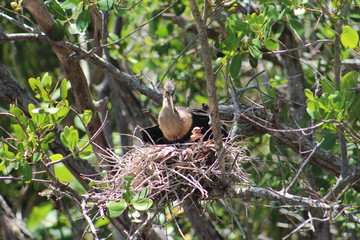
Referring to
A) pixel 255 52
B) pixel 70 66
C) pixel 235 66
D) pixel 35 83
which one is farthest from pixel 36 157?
pixel 255 52

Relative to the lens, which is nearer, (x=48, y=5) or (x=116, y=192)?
(x=116, y=192)

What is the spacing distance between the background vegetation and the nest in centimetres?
13

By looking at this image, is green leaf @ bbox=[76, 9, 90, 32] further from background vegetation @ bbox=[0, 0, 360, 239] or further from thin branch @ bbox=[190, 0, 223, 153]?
thin branch @ bbox=[190, 0, 223, 153]

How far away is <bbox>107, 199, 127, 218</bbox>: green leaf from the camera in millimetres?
3553

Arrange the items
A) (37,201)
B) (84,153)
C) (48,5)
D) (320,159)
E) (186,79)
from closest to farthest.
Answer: (84,153) < (48,5) < (320,159) < (186,79) < (37,201)

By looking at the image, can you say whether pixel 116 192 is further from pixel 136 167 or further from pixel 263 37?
pixel 263 37

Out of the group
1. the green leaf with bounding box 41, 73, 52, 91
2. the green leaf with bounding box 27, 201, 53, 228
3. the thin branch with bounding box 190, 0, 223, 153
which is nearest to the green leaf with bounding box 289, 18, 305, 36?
the thin branch with bounding box 190, 0, 223, 153

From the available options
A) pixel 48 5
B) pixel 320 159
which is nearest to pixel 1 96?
pixel 48 5

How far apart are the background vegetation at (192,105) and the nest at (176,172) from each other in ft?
0.42

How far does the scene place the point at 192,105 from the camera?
6.01 meters

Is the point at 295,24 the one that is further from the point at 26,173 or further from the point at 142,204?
the point at 26,173

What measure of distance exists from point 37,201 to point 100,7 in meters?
4.48

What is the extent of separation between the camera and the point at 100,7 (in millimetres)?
3947

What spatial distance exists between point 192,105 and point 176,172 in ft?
6.27
